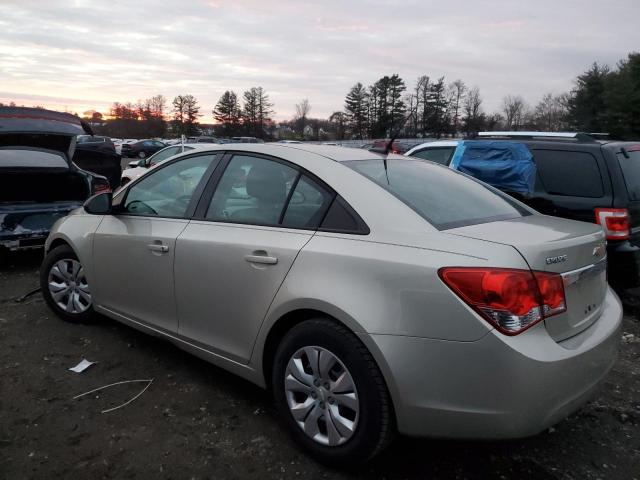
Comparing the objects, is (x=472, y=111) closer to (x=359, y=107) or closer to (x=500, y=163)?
(x=359, y=107)

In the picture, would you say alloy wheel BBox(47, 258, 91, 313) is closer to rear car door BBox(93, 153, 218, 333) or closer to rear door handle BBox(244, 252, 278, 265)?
rear car door BBox(93, 153, 218, 333)

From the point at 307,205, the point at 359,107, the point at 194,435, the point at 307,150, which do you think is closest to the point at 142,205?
the point at 307,150

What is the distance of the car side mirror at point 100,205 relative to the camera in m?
3.76

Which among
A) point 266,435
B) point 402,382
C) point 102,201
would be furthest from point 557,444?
point 102,201

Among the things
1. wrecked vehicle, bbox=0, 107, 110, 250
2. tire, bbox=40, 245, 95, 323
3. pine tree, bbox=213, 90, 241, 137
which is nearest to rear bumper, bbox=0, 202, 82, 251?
wrecked vehicle, bbox=0, 107, 110, 250

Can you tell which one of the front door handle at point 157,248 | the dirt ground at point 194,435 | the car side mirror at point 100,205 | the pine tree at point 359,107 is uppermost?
the pine tree at point 359,107

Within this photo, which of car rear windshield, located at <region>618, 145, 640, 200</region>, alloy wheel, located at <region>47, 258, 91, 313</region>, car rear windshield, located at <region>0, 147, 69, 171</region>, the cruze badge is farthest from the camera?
car rear windshield, located at <region>0, 147, 69, 171</region>

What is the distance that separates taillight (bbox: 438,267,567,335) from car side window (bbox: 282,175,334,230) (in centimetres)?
76

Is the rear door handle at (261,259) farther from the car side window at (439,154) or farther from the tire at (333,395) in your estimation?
the car side window at (439,154)

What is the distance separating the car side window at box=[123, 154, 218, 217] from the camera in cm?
337

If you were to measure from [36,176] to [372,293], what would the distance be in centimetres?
559

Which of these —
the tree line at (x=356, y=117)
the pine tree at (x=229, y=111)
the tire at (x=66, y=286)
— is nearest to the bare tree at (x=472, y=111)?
the tree line at (x=356, y=117)

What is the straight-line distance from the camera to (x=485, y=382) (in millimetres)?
2025

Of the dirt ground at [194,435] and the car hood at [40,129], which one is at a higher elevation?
the car hood at [40,129]
